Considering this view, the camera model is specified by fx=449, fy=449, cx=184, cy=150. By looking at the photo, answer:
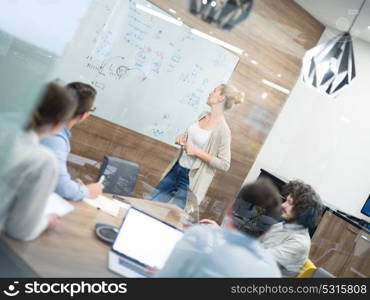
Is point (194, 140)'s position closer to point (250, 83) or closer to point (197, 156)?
point (197, 156)

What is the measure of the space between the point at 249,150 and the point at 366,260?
1695 mm

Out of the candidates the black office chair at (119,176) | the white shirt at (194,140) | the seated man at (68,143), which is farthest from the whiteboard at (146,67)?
the seated man at (68,143)

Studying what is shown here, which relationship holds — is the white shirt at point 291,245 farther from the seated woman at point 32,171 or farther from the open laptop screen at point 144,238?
the seated woman at point 32,171

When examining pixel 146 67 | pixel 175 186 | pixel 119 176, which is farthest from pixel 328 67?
pixel 146 67

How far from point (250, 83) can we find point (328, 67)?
1.92 meters

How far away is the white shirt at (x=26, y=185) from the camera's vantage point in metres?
1.26

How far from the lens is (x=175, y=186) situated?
3061 mm

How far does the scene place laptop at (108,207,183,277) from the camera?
1.56m

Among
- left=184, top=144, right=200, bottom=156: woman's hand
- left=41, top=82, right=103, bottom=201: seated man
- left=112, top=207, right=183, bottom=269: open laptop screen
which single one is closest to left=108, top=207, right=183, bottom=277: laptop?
left=112, top=207, right=183, bottom=269: open laptop screen

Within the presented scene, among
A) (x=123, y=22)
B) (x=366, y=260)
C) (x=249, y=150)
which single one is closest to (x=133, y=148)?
(x=123, y=22)

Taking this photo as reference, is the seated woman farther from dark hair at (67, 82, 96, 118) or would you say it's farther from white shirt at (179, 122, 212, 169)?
white shirt at (179, 122, 212, 169)

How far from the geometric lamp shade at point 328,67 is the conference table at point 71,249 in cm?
173

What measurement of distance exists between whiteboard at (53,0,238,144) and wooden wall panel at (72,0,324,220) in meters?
0.13

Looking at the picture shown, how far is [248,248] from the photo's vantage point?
142 cm
